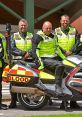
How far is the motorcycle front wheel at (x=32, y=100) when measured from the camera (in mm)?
9359

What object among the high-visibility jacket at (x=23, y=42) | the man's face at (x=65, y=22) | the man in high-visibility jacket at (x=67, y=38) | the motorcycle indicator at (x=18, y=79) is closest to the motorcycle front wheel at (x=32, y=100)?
the motorcycle indicator at (x=18, y=79)

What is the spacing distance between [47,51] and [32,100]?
3.02 feet

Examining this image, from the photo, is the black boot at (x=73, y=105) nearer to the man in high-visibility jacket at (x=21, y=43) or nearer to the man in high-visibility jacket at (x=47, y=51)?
the man in high-visibility jacket at (x=47, y=51)

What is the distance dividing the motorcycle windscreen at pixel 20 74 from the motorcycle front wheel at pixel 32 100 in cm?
30

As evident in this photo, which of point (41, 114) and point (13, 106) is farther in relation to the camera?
point (13, 106)

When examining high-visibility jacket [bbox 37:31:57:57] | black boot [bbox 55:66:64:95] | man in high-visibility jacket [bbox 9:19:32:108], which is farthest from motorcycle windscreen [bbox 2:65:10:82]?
black boot [bbox 55:66:64:95]

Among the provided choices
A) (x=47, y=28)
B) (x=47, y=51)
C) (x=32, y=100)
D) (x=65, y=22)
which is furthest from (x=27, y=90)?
(x=65, y=22)

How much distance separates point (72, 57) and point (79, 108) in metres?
1.06

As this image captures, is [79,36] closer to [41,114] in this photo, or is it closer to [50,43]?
[50,43]

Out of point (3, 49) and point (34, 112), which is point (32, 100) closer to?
point (34, 112)

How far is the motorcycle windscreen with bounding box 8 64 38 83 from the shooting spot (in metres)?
Result: 9.27

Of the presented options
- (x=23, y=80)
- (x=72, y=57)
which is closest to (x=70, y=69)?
(x=72, y=57)

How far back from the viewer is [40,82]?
9297mm

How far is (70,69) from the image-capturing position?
Result: 30.3 ft
